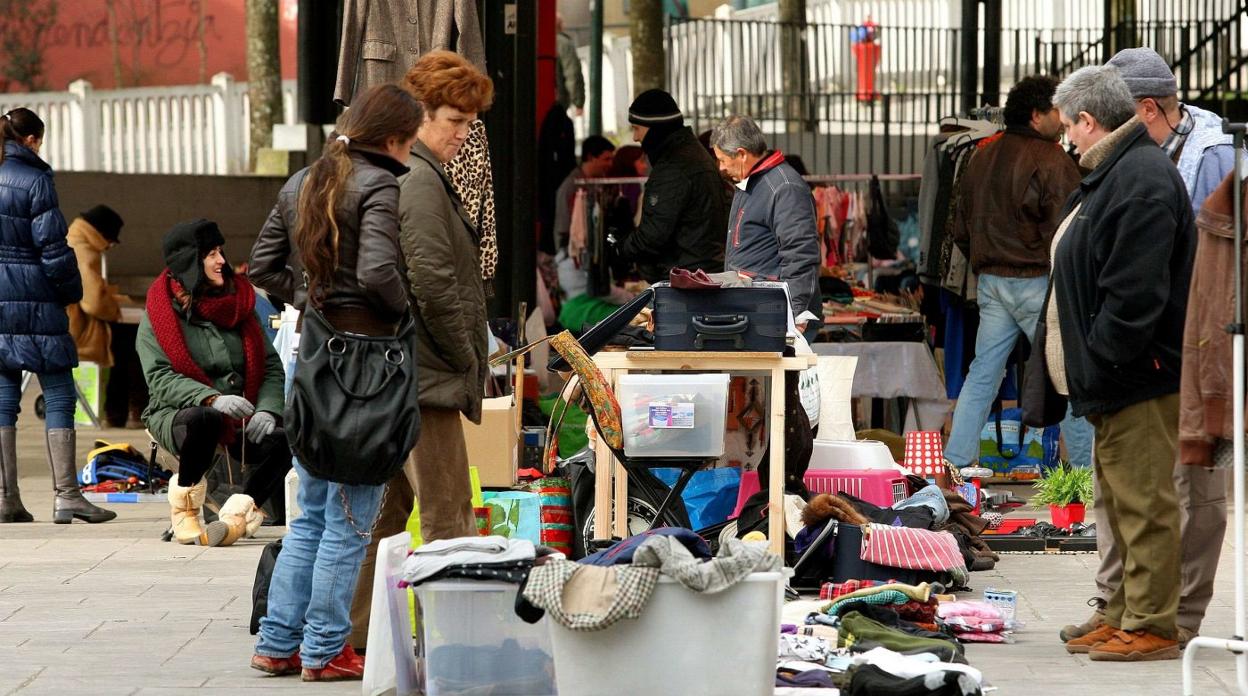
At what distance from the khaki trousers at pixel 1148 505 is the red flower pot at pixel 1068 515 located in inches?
101

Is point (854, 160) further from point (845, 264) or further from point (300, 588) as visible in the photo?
point (300, 588)

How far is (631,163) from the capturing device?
13867 mm

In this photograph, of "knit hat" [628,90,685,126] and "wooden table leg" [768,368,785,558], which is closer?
"wooden table leg" [768,368,785,558]

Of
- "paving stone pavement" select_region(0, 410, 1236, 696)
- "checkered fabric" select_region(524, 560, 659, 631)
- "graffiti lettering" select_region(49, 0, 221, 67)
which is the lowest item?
"paving stone pavement" select_region(0, 410, 1236, 696)

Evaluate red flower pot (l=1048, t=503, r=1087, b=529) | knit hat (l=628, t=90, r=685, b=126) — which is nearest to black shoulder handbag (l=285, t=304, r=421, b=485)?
red flower pot (l=1048, t=503, r=1087, b=529)

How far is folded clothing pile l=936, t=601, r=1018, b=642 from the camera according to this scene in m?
6.20

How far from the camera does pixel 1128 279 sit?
18.2ft

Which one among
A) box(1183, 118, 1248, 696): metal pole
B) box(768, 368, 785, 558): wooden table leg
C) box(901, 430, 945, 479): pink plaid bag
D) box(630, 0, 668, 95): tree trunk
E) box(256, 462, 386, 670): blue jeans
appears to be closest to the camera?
box(1183, 118, 1248, 696): metal pole

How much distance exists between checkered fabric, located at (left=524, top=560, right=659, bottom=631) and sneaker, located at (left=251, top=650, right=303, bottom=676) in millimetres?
1169

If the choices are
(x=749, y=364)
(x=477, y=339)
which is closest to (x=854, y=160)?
(x=749, y=364)

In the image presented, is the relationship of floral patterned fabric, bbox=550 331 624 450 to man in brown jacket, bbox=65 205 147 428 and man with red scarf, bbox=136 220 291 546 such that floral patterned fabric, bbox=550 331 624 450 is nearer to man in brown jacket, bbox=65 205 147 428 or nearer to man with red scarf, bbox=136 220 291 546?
man with red scarf, bbox=136 220 291 546

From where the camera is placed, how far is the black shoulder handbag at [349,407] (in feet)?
17.2

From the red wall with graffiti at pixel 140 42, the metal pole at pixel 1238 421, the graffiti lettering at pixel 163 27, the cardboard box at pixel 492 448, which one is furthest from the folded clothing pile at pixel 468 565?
the graffiti lettering at pixel 163 27

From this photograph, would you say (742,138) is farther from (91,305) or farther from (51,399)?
(91,305)
